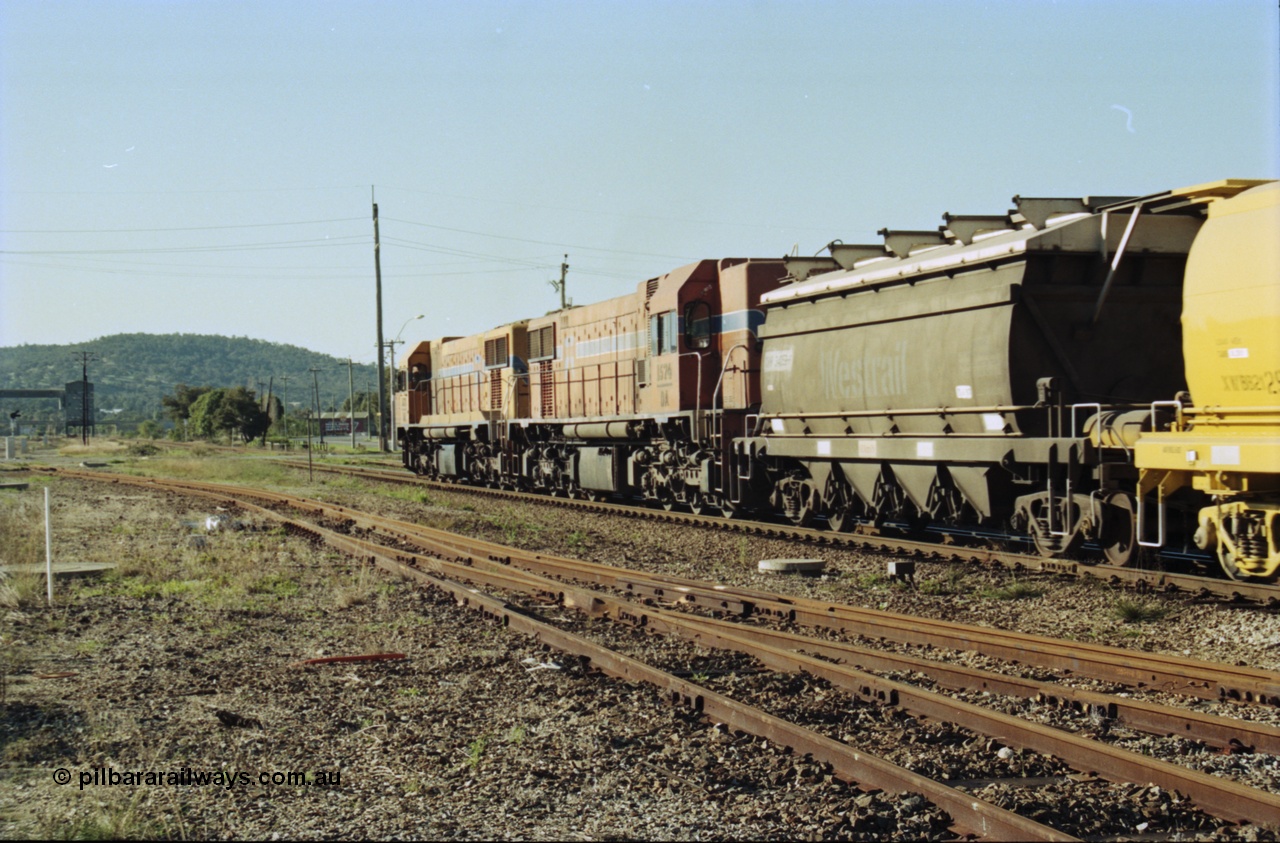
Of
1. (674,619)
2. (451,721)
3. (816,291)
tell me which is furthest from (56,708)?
(816,291)

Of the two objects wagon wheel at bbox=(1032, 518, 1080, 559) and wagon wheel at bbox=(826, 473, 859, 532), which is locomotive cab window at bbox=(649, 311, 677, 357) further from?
wagon wheel at bbox=(1032, 518, 1080, 559)

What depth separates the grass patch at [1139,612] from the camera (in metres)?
8.81

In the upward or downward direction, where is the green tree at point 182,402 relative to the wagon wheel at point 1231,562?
upward

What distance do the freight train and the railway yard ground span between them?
102 centimetres

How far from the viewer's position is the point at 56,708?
6.72 metres

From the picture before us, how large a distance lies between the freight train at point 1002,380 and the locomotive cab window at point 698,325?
38 mm

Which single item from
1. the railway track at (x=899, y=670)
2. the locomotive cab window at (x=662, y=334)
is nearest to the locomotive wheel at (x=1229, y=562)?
the railway track at (x=899, y=670)

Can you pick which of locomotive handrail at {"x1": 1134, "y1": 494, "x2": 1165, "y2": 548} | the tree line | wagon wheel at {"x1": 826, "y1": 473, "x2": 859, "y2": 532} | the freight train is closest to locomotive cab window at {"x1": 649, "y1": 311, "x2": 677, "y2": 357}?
the freight train

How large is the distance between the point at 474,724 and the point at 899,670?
9.48 feet

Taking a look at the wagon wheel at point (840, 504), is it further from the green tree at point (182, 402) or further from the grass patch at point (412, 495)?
the green tree at point (182, 402)

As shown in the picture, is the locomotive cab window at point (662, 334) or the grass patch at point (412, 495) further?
the grass patch at point (412, 495)

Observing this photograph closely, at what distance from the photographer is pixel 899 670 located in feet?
24.0

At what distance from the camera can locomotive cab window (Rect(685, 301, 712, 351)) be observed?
725 inches

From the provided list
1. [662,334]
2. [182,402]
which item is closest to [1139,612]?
[662,334]
